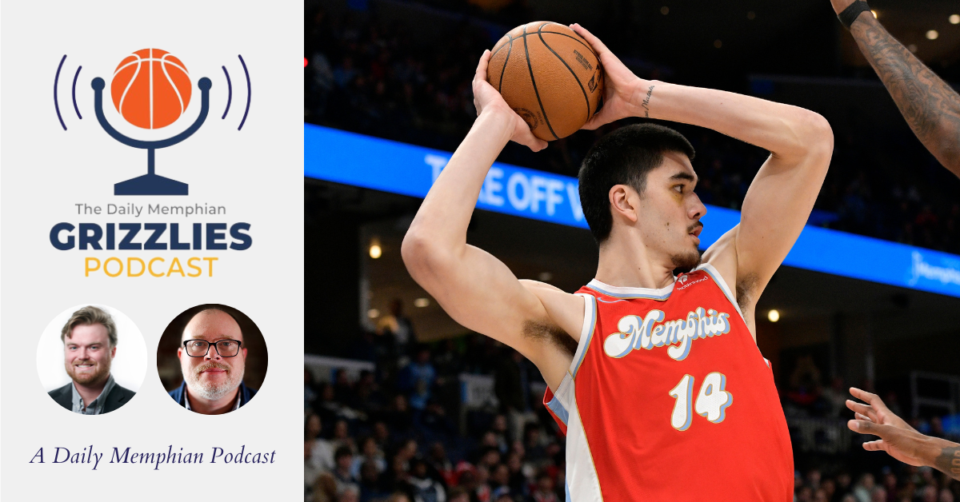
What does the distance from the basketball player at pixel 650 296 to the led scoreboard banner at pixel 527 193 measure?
7360 millimetres

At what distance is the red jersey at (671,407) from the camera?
2.52 metres

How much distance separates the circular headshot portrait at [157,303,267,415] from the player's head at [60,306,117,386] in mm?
203

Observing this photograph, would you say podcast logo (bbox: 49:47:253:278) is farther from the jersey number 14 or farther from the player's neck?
the jersey number 14

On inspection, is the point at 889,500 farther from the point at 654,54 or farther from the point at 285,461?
Result: the point at 654,54

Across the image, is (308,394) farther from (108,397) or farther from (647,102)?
(647,102)

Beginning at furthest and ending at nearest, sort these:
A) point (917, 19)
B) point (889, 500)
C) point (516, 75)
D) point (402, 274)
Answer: point (917, 19), point (402, 274), point (889, 500), point (516, 75)

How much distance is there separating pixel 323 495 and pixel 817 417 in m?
10.3

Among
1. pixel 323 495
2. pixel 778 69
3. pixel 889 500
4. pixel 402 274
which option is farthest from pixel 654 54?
pixel 323 495

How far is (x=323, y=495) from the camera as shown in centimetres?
880

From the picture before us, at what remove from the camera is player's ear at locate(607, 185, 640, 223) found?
287 centimetres

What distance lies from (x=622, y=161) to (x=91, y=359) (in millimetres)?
2277

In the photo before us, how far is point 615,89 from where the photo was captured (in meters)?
2.88

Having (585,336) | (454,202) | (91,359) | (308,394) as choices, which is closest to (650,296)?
(585,336)

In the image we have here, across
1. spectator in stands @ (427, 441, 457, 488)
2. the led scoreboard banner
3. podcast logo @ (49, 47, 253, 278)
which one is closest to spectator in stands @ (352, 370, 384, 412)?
spectator in stands @ (427, 441, 457, 488)
